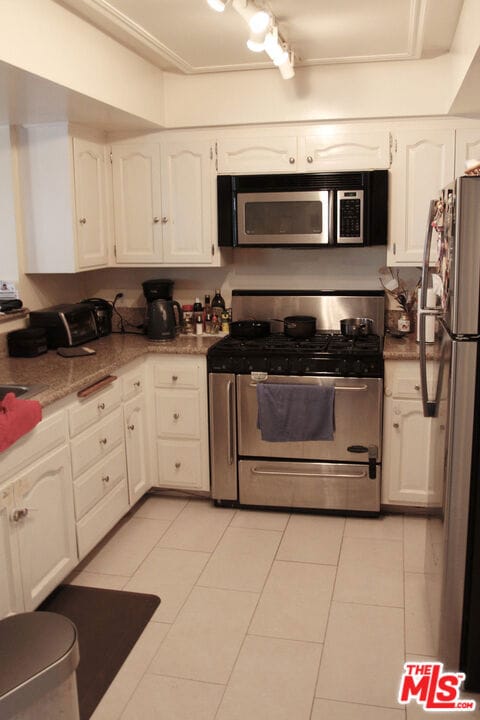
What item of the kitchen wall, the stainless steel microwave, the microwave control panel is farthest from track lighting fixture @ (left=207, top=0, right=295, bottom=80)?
the kitchen wall

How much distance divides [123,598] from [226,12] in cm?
248

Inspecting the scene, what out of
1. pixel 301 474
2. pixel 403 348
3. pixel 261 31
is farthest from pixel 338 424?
pixel 261 31

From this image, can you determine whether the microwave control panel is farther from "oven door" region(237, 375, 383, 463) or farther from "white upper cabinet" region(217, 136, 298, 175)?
"oven door" region(237, 375, 383, 463)

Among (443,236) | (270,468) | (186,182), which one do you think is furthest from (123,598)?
(186,182)

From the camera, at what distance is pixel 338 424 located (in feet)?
11.7

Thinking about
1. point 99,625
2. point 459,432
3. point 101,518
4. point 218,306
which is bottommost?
point 99,625

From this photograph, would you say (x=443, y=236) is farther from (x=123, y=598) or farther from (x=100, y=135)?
(x=100, y=135)

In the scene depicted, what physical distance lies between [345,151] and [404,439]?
156 cm

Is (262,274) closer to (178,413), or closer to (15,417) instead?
(178,413)

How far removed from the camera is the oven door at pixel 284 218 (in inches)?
146

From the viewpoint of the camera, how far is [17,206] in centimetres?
366

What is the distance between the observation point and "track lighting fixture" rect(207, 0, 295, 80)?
2.53m

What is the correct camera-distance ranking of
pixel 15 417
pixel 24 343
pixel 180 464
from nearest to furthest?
pixel 15 417 → pixel 24 343 → pixel 180 464

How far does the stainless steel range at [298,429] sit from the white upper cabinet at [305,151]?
0.94 m
